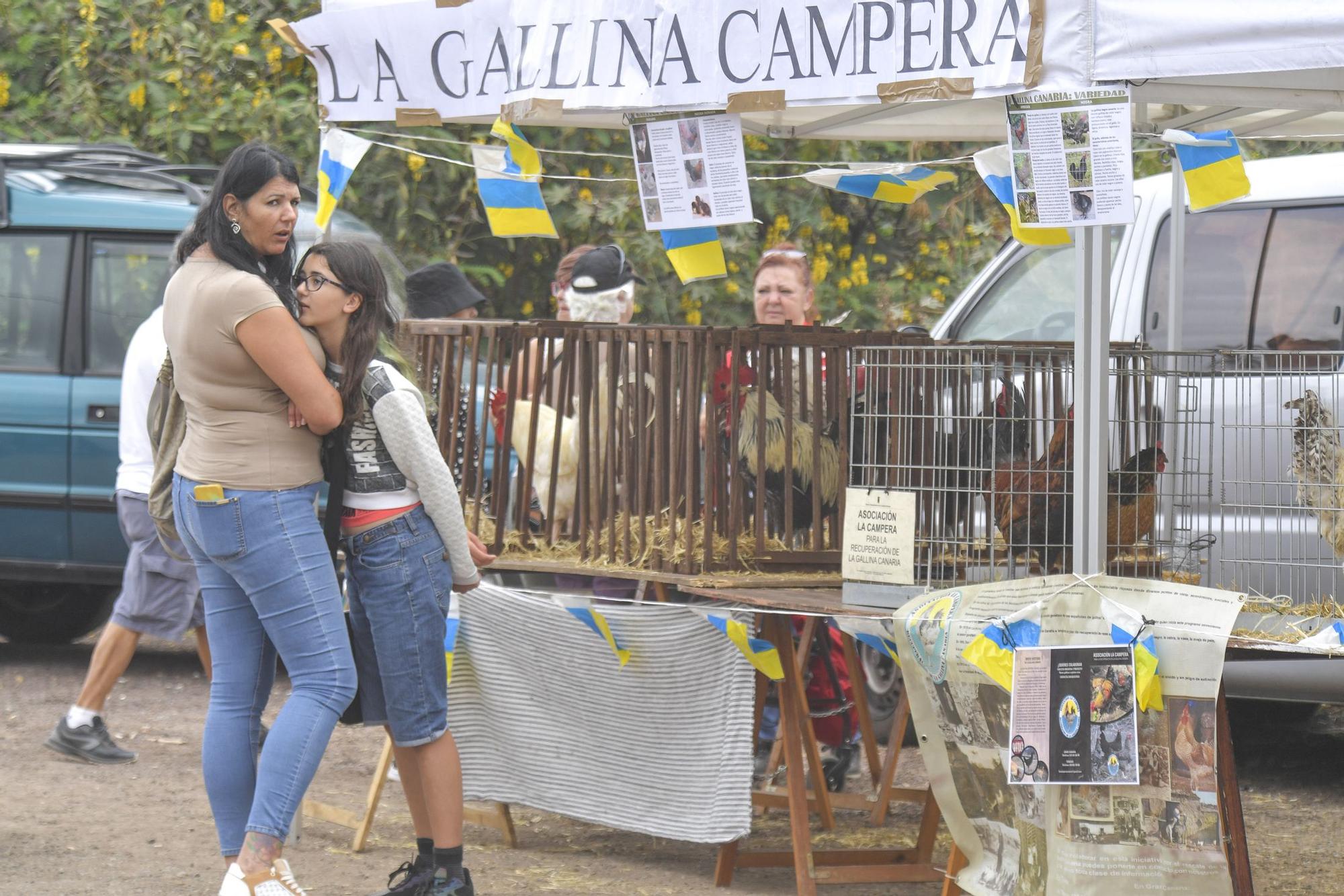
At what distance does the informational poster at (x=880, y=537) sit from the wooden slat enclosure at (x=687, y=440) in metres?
0.27

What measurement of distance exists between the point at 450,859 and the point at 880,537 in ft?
4.38

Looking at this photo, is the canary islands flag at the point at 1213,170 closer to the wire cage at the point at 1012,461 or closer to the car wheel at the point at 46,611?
the wire cage at the point at 1012,461

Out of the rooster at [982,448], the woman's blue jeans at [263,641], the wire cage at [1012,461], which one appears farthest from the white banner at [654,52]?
the woman's blue jeans at [263,641]

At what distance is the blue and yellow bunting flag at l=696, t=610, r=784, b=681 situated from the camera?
4199 mm

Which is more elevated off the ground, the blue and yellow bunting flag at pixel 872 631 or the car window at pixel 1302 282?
the car window at pixel 1302 282

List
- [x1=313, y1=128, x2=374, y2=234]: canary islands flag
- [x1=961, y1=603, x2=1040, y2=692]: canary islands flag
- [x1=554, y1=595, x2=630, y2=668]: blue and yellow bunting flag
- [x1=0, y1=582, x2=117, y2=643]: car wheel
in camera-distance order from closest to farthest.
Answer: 1. [x1=961, y1=603, x2=1040, y2=692]: canary islands flag
2. [x1=554, y1=595, x2=630, y2=668]: blue and yellow bunting flag
3. [x1=313, y1=128, x2=374, y2=234]: canary islands flag
4. [x1=0, y1=582, x2=117, y2=643]: car wheel

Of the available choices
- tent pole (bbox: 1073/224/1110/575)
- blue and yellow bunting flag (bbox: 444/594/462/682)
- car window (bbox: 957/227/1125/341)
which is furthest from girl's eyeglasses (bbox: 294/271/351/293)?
car window (bbox: 957/227/1125/341)

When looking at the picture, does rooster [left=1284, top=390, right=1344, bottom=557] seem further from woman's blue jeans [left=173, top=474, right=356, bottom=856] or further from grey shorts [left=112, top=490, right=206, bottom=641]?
grey shorts [left=112, top=490, right=206, bottom=641]

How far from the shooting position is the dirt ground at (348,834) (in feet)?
15.0

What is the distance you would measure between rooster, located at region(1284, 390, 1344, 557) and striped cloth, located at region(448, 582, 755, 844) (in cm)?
145

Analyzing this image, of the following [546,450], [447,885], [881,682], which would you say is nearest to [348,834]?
[447,885]

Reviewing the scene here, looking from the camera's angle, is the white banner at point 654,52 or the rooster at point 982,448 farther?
the rooster at point 982,448

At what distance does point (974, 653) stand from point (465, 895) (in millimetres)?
1445

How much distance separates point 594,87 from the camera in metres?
3.90
